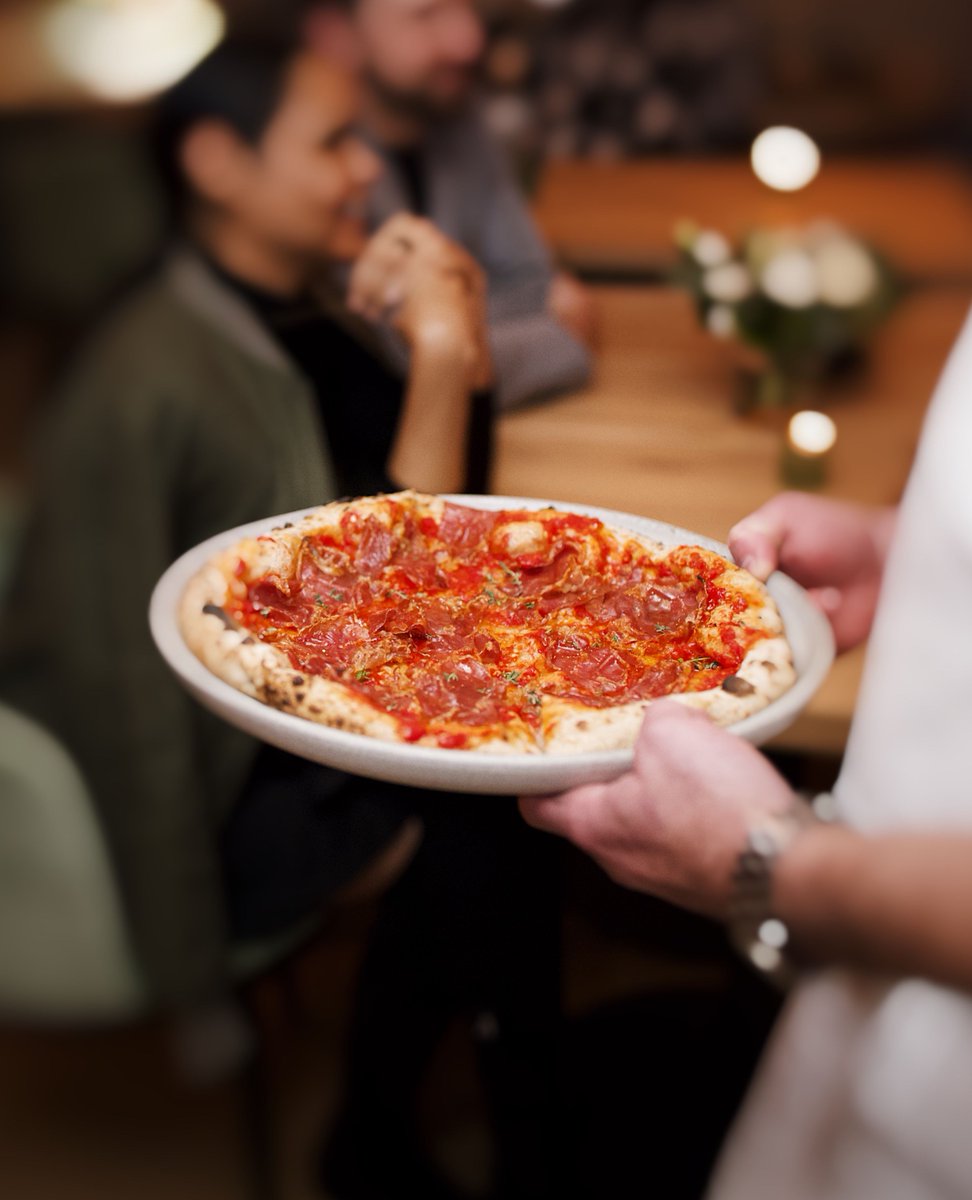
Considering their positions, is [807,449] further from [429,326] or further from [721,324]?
[429,326]

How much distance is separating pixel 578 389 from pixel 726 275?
0.14 metres

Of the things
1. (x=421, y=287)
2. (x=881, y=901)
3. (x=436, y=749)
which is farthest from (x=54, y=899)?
(x=881, y=901)

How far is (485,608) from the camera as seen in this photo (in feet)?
3.11

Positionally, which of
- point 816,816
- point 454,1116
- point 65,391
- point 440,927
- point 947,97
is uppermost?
point 947,97

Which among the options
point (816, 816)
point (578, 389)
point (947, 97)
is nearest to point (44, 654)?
point (578, 389)

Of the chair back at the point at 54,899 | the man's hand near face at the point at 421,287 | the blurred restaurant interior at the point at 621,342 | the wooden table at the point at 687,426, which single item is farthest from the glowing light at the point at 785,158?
the chair back at the point at 54,899

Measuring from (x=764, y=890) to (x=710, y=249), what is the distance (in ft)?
1.69

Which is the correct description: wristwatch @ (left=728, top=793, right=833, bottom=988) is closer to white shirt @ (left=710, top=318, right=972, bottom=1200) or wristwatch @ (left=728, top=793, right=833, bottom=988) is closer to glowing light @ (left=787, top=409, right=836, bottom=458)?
white shirt @ (left=710, top=318, right=972, bottom=1200)

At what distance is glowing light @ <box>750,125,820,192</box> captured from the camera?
941mm

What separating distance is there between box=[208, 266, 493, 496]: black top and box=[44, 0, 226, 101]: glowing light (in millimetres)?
177

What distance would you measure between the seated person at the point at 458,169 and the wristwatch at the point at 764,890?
42cm

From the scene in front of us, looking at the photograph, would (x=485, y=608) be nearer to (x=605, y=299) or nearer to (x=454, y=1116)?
(x=605, y=299)

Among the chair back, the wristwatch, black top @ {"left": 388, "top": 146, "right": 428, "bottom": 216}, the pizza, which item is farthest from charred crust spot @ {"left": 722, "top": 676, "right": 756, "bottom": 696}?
the chair back

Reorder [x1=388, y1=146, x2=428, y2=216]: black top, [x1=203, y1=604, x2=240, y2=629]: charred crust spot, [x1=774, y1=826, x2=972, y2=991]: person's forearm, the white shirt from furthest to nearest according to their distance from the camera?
[x1=388, y1=146, x2=428, y2=216]: black top → [x1=203, y1=604, x2=240, y2=629]: charred crust spot → the white shirt → [x1=774, y1=826, x2=972, y2=991]: person's forearm
